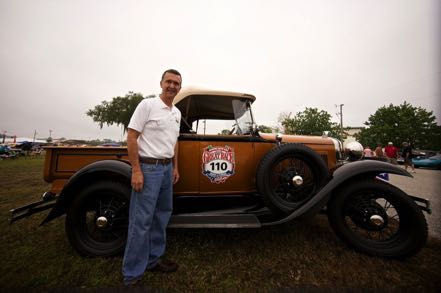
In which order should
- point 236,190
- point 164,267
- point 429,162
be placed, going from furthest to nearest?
1. point 429,162
2. point 236,190
3. point 164,267

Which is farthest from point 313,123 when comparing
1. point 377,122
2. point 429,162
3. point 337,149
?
point 337,149

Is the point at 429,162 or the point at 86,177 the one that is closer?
the point at 86,177

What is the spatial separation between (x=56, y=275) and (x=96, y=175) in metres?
1.00

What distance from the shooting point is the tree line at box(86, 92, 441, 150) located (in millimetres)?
29984

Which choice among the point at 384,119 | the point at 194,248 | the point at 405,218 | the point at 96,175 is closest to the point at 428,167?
the point at 405,218

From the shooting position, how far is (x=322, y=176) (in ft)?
8.07

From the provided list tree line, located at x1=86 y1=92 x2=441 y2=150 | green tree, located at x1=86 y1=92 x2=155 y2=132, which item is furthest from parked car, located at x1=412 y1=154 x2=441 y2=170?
green tree, located at x1=86 y1=92 x2=155 y2=132

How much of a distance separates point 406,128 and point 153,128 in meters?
40.5

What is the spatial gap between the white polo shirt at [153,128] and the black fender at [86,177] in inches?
21.1

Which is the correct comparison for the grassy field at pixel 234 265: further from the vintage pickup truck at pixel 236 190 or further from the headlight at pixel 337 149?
the headlight at pixel 337 149

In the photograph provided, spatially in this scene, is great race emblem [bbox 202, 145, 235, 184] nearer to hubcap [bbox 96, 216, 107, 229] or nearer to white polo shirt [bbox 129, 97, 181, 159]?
white polo shirt [bbox 129, 97, 181, 159]

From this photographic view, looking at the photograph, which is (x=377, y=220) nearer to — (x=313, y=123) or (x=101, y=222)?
(x=101, y=222)

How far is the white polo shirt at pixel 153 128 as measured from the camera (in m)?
1.76

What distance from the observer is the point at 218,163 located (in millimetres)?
2516
